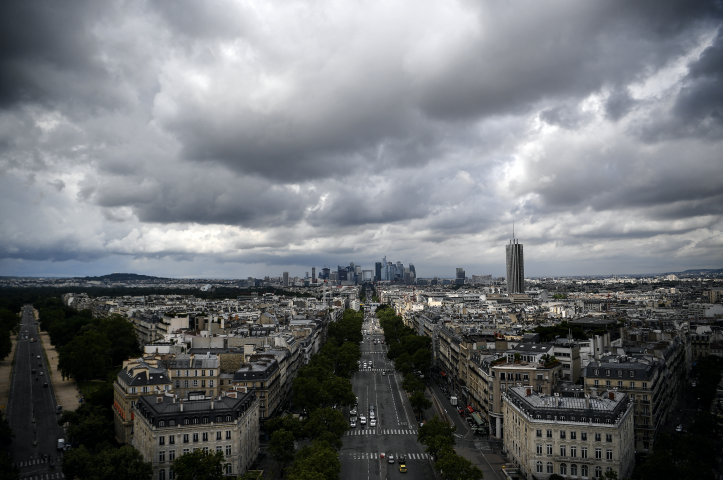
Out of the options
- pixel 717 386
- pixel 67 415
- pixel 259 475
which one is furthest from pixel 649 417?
pixel 67 415

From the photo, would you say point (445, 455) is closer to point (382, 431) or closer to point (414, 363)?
point (382, 431)

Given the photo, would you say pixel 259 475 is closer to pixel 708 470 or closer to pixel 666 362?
pixel 708 470

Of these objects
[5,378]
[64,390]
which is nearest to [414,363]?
[64,390]

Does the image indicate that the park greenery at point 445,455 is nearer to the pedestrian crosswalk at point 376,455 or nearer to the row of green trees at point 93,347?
the pedestrian crosswalk at point 376,455

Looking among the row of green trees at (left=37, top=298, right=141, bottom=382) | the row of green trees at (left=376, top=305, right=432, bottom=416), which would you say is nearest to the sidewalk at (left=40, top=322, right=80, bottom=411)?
the row of green trees at (left=37, top=298, right=141, bottom=382)

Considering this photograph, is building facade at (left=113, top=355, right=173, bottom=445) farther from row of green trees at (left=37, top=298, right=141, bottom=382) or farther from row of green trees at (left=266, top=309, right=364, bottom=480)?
row of green trees at (left=37, top=298, right=141, bottom=382)

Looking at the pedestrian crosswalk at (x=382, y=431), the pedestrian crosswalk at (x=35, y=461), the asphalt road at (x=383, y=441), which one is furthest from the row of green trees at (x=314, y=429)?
the pedestrian crosswalk at (x=35, y=461)
